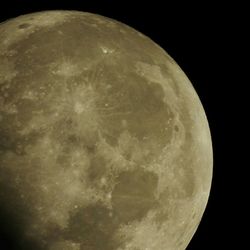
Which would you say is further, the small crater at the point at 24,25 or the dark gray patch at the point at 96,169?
the small crater at the point at 24,25

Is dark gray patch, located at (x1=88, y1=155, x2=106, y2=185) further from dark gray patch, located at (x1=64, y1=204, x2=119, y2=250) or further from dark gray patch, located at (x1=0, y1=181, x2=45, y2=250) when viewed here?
dark gray patch, located at (x1=0, y1=181, x2=45, y2=250)

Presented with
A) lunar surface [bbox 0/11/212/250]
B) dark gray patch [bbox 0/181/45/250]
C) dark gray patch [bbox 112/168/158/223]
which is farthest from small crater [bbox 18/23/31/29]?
dark gray patch [bbox 112/168/158/223]

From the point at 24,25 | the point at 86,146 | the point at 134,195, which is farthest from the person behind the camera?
the point at 24,25

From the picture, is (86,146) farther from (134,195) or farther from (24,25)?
(24,25)

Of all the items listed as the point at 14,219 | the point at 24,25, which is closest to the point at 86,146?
the point at 14,219

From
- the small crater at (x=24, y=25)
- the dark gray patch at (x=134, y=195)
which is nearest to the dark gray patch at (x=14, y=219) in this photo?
the dark gray patch at (x=134, y=195)

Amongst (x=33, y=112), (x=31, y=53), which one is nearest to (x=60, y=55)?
(x=31, y=53)

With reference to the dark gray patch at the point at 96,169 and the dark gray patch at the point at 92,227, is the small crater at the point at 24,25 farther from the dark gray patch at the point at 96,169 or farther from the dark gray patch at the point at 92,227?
the dark gray patch at the point at 92,227
